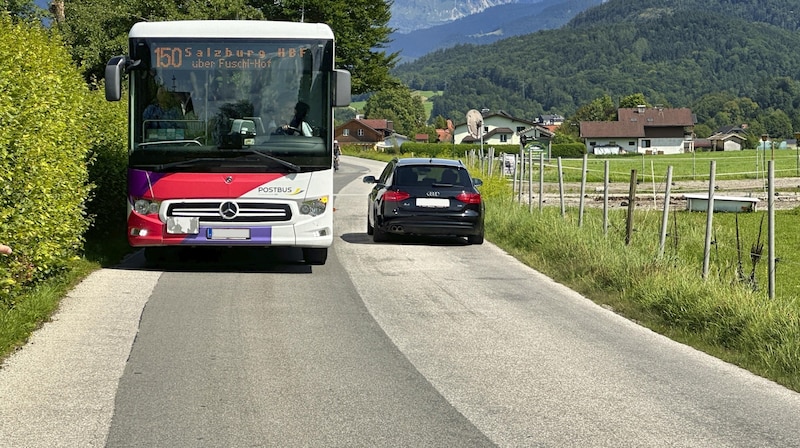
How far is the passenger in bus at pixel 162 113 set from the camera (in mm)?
13031

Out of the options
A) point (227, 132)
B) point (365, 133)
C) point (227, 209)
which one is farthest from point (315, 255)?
point (365, 133)

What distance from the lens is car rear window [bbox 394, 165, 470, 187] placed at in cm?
1825

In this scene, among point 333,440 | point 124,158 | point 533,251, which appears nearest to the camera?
point 333,440

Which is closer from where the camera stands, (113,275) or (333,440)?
(333,440)

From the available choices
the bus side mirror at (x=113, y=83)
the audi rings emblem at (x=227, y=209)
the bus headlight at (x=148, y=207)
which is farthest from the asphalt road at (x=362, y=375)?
the bus side mirror at (x=113, y=83)

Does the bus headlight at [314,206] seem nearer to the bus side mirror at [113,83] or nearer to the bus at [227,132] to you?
the bus at [227,132]

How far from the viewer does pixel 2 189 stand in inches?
373

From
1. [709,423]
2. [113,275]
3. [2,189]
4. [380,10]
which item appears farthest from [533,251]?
[380,10]

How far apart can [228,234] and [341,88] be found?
234 cm

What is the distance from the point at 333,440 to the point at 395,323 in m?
4.18

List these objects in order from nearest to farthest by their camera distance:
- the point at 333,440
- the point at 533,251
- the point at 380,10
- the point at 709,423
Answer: the point at 333,440 → the point at 709,423 → the point at 533,251 → the point at 380,10

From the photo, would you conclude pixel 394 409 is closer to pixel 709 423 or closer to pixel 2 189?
pixel 709 423

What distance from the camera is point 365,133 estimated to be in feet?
579

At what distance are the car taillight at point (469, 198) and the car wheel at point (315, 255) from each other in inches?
161
